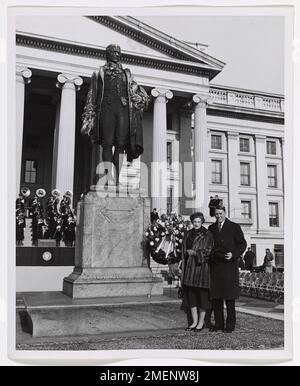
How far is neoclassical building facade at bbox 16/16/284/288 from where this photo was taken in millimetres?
24359

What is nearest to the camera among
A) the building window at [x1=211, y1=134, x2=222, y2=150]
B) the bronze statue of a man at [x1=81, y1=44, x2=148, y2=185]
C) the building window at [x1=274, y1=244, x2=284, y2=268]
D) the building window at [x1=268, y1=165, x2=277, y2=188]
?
the bronze statue of a man at [x1=81, y1=44, x2=148, y2=185]

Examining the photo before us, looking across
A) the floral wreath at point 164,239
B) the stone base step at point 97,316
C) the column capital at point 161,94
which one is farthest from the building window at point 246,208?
the stone base step at point 97,316

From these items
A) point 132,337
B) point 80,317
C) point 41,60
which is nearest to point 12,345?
point 80,317

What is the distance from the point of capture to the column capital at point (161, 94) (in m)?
29.2

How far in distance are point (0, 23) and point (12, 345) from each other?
4.63 meters

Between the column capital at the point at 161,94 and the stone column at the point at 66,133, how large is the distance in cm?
528

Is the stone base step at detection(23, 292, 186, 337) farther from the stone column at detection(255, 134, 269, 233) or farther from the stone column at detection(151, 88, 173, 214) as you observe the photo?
the stone column at detection(255, 134, 269, 233)

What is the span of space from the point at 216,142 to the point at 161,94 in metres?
10.4

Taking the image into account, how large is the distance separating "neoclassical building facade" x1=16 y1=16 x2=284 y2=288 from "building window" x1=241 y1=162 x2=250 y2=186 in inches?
3.6

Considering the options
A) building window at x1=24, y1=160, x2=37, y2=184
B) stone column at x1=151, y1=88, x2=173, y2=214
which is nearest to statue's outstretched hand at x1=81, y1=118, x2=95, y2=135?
stone column at x1=151, y1=88, x2=173, y2=214

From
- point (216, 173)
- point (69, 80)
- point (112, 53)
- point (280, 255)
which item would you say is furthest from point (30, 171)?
point (112, 53)

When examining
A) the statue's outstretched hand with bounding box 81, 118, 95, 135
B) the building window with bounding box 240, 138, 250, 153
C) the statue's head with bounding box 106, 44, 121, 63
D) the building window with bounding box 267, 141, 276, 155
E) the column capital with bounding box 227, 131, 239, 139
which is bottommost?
the statue's outstretched hand with bounding box 81, 118, 95, 135

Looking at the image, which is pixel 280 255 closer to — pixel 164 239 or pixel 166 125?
pixel 164 239

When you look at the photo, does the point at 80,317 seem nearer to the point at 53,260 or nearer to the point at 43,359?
the point at 43,359
